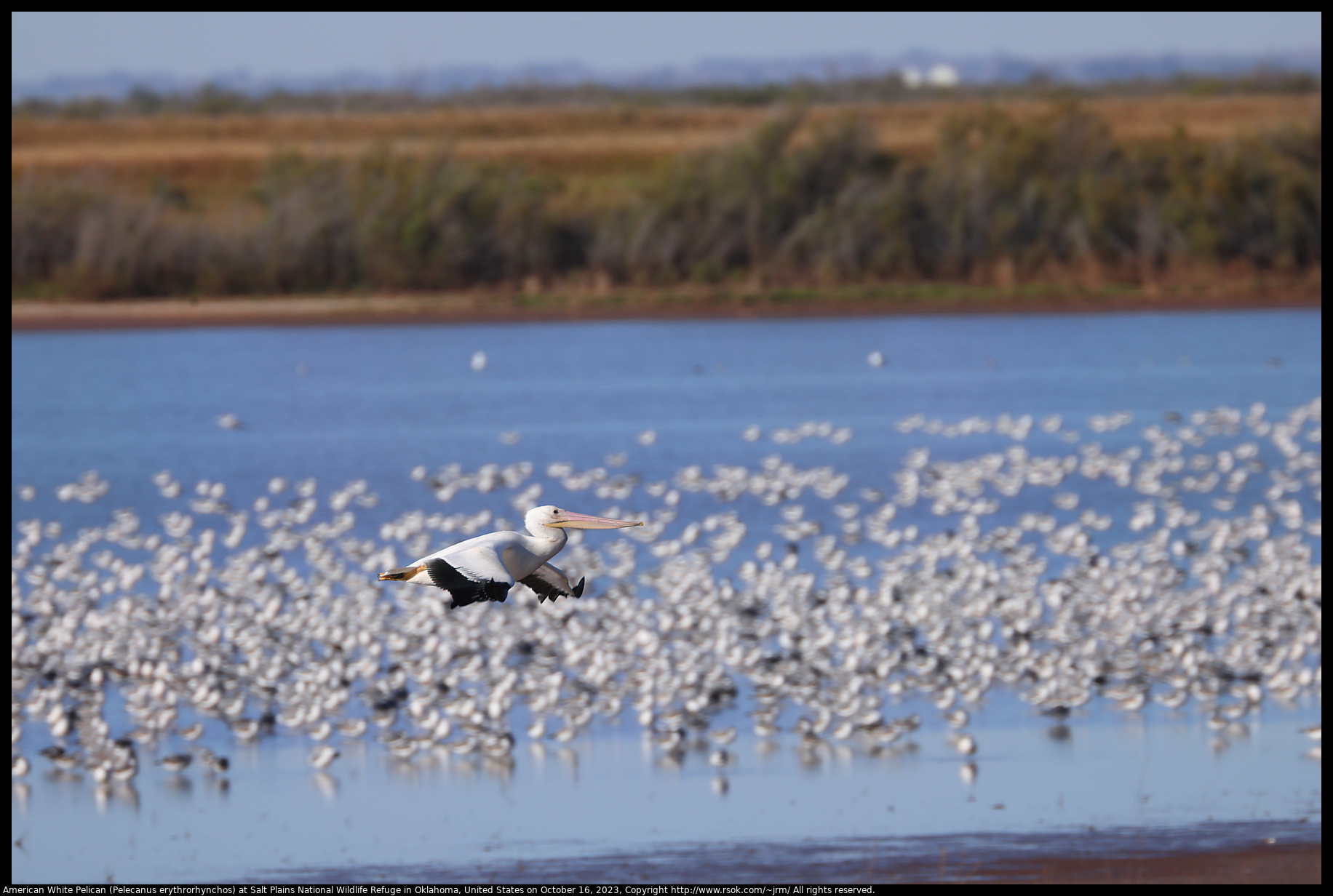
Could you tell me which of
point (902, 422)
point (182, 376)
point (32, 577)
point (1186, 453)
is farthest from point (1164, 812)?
point (182, 376)

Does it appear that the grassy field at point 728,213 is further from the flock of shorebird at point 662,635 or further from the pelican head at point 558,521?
the pelican head at point 558,521

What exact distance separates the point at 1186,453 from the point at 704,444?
5371mm

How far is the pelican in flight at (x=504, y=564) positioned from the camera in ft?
16.1

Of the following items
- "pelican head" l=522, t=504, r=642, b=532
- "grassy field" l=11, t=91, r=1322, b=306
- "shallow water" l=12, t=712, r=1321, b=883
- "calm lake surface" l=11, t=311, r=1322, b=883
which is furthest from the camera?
"grassy field" l=11, t=91, r=1322, b=306

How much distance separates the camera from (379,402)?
26.4m

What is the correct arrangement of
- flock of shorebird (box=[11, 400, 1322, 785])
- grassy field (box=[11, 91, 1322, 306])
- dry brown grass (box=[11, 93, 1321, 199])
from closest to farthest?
flock of shorebird (box=[11, 400, 1322, 785]) < grassy field (box=[11, 91, 1322, 306]) < dry brown grass (box=[11, 93, 1321, 199])

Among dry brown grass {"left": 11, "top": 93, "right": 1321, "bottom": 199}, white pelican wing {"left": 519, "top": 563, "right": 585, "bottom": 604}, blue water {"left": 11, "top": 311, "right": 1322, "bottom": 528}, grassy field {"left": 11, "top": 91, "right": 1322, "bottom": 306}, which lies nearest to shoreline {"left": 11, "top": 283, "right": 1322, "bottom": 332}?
grassy field {"left": 11, "top": 91, "right": 1322, "bottom": 306}

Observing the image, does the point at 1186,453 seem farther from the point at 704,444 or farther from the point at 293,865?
the point at 293,865

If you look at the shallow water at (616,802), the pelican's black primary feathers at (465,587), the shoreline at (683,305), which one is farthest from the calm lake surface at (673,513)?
the pelican's black primary feathers at (465,587)

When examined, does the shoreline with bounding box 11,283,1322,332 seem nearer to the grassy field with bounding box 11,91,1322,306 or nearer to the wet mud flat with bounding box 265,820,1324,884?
the grassy field with bounding box 11,91,1322,306

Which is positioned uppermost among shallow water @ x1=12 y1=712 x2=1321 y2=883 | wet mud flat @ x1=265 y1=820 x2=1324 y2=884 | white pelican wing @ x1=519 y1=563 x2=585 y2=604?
white pelican wing @ x1=519 y1=563 x2=585 y2=604

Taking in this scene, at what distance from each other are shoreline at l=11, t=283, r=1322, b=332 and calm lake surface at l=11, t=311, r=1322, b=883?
0.69 m

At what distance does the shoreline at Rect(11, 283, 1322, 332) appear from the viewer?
3409 centimetres

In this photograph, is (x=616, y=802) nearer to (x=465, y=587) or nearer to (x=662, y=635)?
(x=662, y=635)
